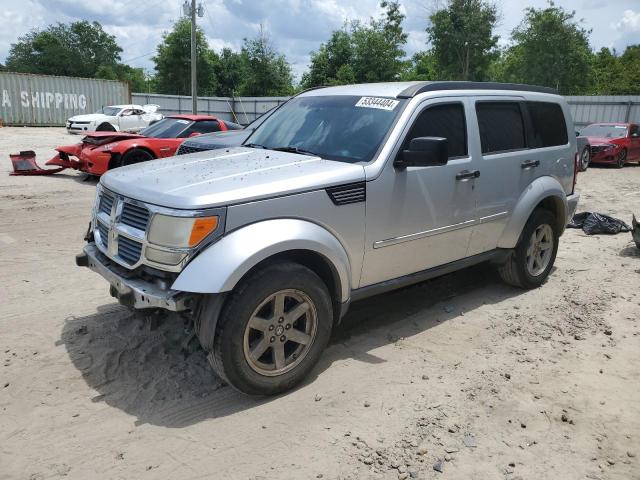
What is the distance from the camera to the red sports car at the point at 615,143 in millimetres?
18172

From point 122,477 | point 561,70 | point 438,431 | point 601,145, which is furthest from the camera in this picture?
point 561,70

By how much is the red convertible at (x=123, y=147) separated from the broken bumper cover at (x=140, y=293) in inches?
318

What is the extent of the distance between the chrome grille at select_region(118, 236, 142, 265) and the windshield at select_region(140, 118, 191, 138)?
9.06 meters

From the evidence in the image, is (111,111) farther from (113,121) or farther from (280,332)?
(280,332)

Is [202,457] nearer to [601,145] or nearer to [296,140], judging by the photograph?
[296,140]

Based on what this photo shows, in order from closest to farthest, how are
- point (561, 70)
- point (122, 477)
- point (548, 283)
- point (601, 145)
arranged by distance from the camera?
point (122, 477) → point (548, 283) → point (601, 145) → point (561, 70)

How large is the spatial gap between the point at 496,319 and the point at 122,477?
3377 millimetres

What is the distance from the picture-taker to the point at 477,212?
4.70 metres

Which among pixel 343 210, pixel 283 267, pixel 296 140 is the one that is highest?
pixel 296 140

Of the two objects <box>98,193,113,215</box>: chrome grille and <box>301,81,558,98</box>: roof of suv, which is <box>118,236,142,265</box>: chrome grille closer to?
<box>98,193,113,215</box>: chrome grille

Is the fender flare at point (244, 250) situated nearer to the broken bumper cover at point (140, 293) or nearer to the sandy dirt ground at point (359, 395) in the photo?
the broken bumper cover at point (140, 293)

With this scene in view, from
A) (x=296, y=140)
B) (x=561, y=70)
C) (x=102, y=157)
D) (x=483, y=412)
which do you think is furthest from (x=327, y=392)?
(x=561, y=70)

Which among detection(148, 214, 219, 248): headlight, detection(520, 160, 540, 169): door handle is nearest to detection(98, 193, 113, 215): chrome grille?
detection(148, 214, 219, 248): headlight

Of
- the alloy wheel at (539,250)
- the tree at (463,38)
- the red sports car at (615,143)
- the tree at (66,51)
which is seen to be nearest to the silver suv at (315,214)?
the alloy wheel at (539,250)
